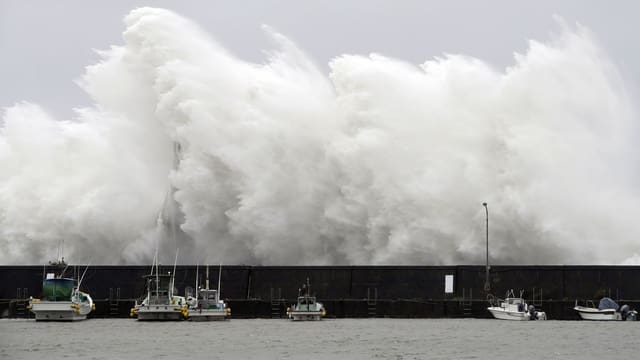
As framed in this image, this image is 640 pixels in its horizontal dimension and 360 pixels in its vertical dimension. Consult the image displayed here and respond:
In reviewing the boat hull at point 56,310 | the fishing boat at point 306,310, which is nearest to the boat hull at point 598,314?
the fishing boat at point 306,310

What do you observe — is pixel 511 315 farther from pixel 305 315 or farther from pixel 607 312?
pixel 305 315

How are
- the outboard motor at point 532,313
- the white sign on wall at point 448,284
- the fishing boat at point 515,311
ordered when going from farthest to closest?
the white sign on wall at point 448,284
the outboard motor at point 532,313
the fishing boat at point 515,311

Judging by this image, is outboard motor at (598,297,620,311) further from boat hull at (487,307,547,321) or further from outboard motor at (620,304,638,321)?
boat hull at (487,307,547,321)

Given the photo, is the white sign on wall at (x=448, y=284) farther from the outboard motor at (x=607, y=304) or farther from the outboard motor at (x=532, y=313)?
the outboard motor at (x=607, y=304)

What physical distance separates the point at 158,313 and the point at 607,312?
20697 mm

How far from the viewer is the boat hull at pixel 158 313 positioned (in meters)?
58.2

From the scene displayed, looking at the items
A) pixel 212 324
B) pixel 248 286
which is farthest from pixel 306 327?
pixel 248 286

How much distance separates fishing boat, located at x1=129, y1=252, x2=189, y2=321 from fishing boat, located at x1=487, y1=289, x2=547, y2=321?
1457 centimetres

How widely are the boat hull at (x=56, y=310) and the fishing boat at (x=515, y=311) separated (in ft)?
64.1

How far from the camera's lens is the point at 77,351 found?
4059cm

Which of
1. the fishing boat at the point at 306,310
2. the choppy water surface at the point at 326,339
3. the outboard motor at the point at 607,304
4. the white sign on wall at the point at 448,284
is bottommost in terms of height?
the choppy water surface at the point at 326,339

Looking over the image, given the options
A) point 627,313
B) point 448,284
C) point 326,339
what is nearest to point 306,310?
point 448,284

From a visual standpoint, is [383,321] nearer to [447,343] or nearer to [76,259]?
[447,343]

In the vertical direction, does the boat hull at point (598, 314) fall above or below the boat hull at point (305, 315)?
above
